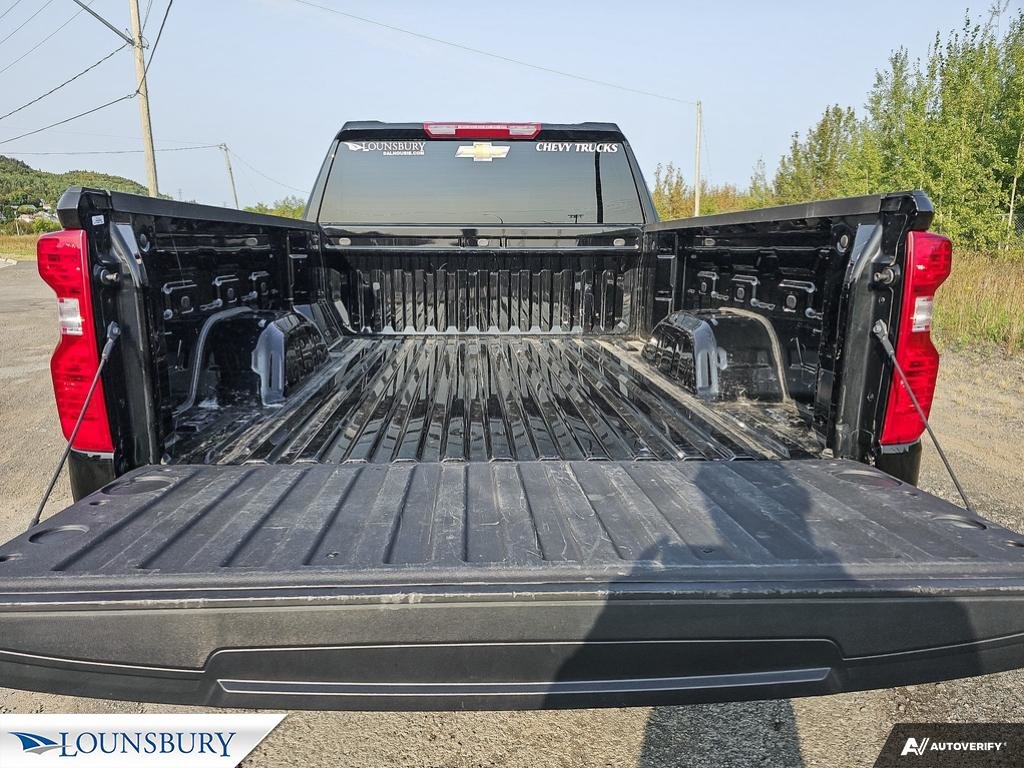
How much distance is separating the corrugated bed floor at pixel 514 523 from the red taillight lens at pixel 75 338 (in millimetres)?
210

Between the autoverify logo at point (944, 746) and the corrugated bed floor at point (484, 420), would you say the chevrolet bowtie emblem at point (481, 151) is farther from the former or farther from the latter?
the autoverify logo at point (944, 746)

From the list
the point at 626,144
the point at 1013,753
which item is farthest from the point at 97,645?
the point at 626,144

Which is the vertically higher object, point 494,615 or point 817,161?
point 817,161

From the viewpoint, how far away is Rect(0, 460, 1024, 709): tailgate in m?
1.24

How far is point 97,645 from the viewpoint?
123 cm

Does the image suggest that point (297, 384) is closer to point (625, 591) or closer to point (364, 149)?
point (364, 149)

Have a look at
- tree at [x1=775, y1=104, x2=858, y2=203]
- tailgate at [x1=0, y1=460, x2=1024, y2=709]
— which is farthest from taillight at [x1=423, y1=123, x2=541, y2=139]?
tree at [x1=775, y1=104, x2=858, y2=203]

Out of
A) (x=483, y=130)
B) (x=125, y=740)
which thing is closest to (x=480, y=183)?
(x=483, y=130)

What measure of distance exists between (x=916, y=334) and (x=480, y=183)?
292 cm

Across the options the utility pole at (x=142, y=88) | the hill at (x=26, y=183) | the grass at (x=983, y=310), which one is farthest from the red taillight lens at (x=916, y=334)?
the hill at (x=26, y=183)

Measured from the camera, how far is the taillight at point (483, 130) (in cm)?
402

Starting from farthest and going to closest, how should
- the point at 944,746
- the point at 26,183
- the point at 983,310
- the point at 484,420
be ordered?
the point at 26,183
the point at 983,310
the point at 484,420
the point at 944,746

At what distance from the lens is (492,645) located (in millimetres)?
1263

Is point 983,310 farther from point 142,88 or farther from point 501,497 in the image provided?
point 142,88
